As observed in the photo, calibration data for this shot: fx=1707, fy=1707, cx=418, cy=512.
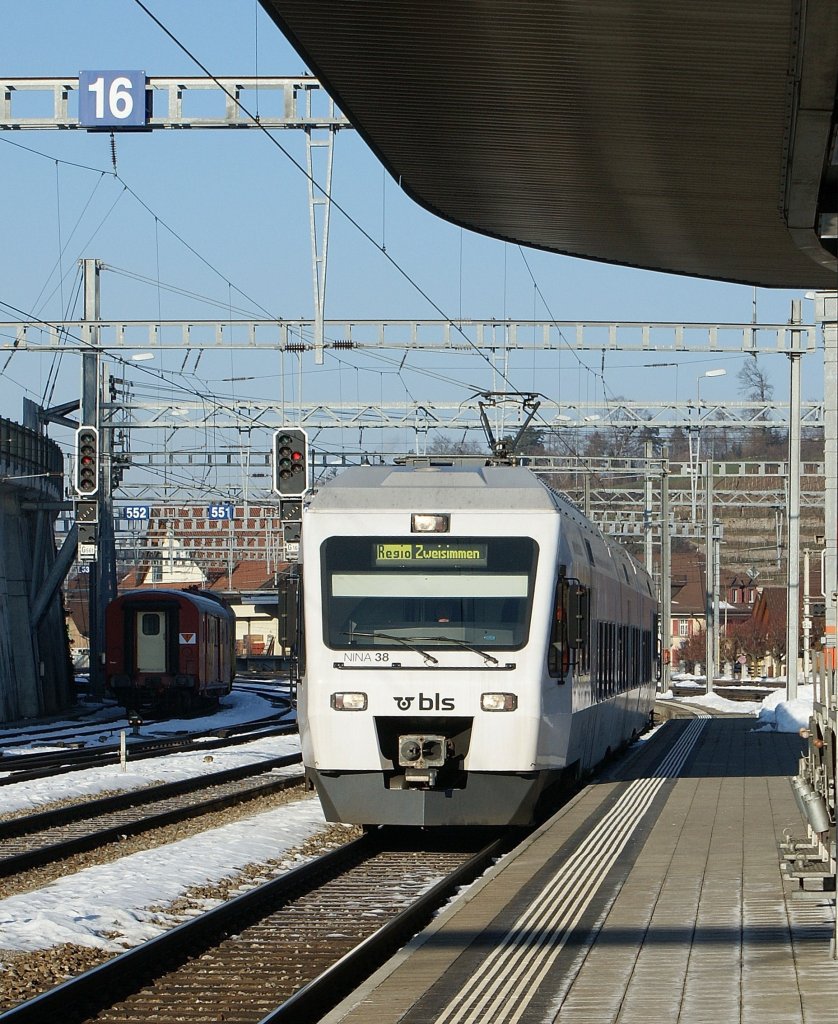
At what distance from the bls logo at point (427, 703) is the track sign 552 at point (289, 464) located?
14.7 m

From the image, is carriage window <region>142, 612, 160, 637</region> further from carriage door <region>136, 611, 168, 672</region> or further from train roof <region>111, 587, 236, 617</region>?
train roof <region>111, 587, 236, 617</region>

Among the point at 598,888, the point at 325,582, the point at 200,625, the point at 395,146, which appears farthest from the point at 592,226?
the point at 200,625

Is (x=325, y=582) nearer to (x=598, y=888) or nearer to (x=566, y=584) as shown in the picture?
(x=566, y=584)

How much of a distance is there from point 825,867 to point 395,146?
19.1 feet

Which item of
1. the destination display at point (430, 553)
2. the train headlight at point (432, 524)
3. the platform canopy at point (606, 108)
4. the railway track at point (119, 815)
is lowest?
the railway track at point (119, 815)

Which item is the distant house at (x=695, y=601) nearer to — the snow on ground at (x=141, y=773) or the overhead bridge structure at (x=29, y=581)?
the overhead bridge structure at (x=29, y=581)

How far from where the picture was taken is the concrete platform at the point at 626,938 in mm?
6949

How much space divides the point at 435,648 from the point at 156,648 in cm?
2953

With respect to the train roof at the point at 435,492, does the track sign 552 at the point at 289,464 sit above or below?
above

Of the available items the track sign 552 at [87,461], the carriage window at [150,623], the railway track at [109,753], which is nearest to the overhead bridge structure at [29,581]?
the carriage window at [150,623]

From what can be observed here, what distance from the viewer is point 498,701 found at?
1336cm

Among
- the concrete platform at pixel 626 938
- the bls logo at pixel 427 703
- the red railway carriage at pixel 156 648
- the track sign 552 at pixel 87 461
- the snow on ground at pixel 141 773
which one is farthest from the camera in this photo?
the red railway carriage at pixel 156 648

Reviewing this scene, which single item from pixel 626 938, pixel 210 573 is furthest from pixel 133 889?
pixel 210 573

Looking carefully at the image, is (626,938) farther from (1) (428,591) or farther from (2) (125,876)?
(1) (428,591)
